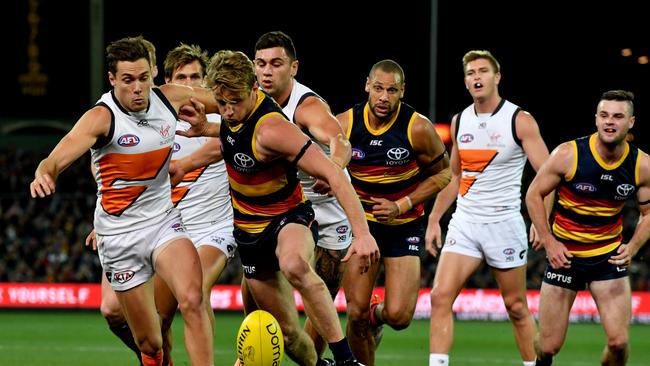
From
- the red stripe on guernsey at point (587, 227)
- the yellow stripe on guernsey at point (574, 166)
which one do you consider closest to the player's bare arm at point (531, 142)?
the red stripe on guernsey at point (587, 227)

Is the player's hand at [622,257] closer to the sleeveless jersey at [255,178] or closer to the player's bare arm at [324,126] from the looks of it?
the player's bare arm at [324,126]

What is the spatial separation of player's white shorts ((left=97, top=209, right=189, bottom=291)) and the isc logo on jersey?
2.53 feet

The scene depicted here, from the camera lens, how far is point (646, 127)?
107 feet

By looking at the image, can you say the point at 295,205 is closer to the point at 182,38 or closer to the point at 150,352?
the point at 150,352

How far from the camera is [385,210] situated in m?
7.99

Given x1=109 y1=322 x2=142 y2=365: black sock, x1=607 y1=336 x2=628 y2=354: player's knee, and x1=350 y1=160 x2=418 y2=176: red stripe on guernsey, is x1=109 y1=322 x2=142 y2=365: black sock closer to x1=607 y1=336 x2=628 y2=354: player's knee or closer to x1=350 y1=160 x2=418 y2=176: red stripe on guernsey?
x1=350 y1=160 x2=418 y2=176: red stripe on guernsey

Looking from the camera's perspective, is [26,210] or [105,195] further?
[26,210]

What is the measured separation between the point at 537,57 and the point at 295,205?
1033 inches

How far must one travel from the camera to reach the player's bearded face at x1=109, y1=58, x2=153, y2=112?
6.87 m

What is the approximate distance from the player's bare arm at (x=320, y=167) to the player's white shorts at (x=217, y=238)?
175 cm

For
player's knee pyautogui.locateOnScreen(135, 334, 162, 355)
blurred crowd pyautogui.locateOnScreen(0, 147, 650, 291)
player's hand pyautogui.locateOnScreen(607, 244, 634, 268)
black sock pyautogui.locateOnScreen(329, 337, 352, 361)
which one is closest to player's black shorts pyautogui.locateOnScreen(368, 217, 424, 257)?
player's hand pyautogui.locateOnScreen(607, 244, 634, 268)

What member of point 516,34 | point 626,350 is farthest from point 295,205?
point 516,34

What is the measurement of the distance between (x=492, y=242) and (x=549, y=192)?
1.03 metres

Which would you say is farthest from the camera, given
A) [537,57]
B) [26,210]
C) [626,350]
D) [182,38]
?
[537,57]
